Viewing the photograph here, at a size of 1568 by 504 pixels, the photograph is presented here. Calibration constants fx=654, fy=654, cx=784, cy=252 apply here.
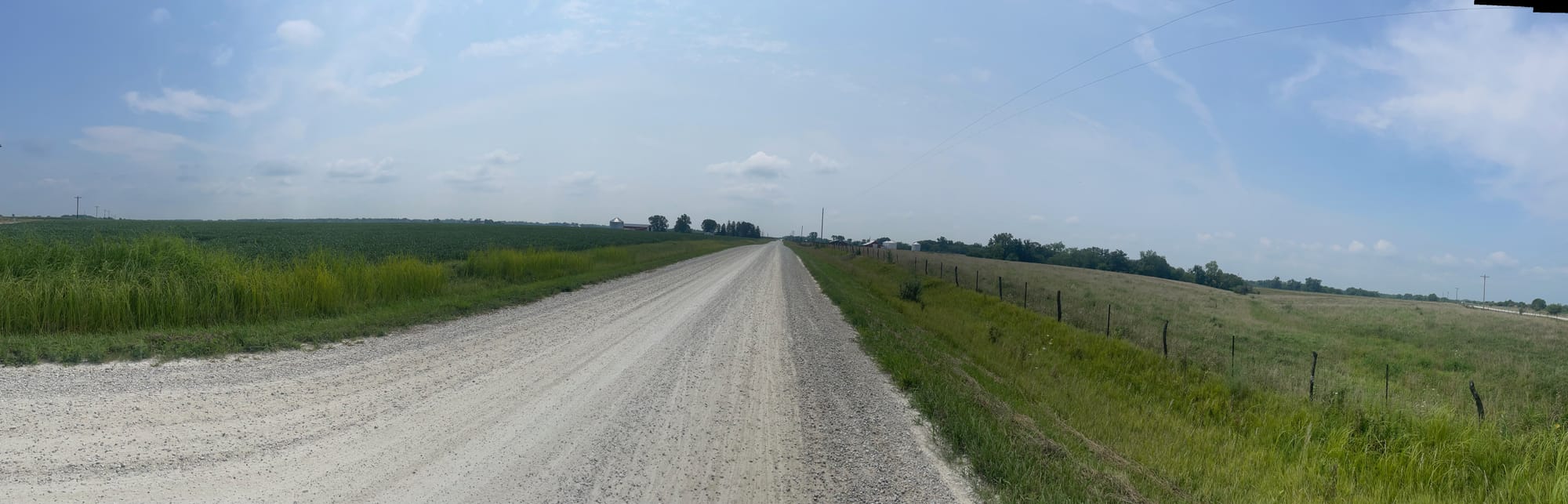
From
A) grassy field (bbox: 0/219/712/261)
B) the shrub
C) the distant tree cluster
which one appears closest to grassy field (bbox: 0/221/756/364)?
grassy field (bbox: 0/219/712/261)

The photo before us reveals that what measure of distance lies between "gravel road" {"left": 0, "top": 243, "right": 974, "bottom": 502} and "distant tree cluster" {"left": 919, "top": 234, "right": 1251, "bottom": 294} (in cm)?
6922

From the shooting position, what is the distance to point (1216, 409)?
9.93m

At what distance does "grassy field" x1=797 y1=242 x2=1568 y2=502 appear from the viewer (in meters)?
5.84

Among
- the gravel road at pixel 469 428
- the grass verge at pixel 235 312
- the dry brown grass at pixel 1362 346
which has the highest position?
the grass verge at pixel 235 312

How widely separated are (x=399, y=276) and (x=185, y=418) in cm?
1205

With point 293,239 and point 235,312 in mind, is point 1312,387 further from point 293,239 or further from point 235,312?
point 293,239

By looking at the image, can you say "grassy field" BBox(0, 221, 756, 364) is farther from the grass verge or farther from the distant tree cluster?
the distant tree cluster

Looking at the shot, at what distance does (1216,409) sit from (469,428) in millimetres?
10257

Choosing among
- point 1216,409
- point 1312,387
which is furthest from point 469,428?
point 1312,387

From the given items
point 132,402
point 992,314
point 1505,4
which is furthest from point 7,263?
point 992,314

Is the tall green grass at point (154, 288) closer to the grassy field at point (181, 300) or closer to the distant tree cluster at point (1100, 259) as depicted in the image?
the grassy field at point (181, 300)

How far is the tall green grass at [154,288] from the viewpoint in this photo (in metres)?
9.93

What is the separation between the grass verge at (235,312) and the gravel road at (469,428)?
28.9 inches

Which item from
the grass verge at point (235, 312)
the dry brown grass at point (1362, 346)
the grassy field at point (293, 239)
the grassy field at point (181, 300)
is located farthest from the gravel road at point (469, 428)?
the grassy field at point (293, 239)
